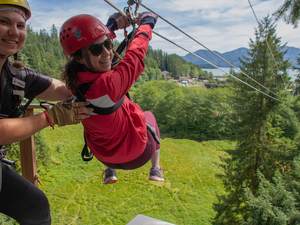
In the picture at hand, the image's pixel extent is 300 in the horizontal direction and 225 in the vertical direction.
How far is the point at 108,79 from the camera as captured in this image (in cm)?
193

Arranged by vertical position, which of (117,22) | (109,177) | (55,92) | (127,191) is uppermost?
(117,22)

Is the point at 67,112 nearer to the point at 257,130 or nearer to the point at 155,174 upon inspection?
the point at 155,174

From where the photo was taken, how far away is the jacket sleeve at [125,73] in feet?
6.32

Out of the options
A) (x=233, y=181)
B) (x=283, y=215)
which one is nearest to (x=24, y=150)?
(x=283, y=215)

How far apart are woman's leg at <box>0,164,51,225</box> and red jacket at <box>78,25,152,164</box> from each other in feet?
1.60

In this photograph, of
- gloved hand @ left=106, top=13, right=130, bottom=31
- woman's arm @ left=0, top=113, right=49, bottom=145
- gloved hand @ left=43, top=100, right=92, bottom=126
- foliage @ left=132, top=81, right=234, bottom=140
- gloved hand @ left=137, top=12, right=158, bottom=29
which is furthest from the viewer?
foliage @ left=132, top=81, right=234, bottom=140

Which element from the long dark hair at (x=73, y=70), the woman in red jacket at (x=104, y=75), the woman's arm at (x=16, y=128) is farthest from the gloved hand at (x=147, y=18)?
the woman's arm at (x=16, y=128)

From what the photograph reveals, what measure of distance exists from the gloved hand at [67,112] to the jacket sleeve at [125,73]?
5.9 inches

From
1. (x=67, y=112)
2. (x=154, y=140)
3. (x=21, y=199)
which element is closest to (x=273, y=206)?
(x=154, y=140)

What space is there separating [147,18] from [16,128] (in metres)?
1.12

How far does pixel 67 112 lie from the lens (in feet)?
6.14

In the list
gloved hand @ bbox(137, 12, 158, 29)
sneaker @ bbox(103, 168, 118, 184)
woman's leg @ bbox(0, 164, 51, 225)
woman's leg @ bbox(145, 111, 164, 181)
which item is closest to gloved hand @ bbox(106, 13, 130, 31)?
gloved hand @ bbox(137, 12, 158, 29)

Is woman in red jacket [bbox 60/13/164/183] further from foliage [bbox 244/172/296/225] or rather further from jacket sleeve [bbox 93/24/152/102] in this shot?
foliage [bbox 244/172/296/225]

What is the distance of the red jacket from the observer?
1945mm
